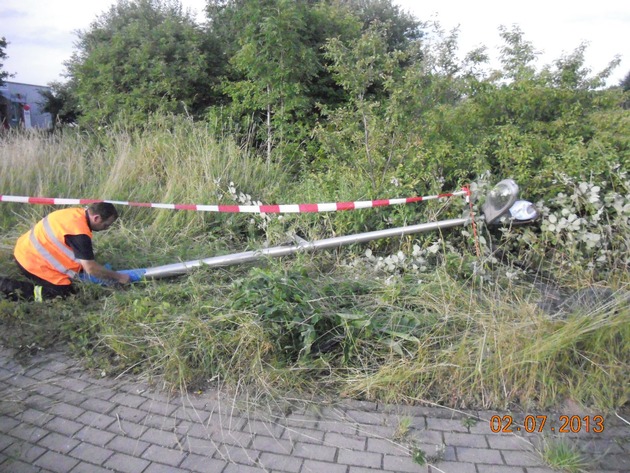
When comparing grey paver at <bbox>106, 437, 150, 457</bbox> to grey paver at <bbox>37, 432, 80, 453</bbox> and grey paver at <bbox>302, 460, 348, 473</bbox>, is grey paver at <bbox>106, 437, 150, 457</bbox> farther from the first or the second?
grey paver at <bbox>302, 460, 348, 473</bbox>

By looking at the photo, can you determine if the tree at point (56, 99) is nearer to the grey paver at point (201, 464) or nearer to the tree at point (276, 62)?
the tree at point (276, 62)

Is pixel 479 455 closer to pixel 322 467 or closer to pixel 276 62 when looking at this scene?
pixel 322 467

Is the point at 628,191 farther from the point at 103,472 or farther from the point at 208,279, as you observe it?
the point at 103,472

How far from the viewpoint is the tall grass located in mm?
3186

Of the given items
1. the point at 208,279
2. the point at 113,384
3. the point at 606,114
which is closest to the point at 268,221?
the point at 208,279

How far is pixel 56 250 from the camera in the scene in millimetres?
4668

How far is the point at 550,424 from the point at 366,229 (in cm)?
296

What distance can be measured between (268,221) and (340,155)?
1.42m

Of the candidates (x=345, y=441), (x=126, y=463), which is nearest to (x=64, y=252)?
(x=126, y=463)

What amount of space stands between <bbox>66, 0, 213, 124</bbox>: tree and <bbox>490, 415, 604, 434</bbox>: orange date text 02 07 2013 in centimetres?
841

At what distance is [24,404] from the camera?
322 cm

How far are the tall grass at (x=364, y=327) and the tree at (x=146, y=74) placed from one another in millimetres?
5365

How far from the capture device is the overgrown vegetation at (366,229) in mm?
3283

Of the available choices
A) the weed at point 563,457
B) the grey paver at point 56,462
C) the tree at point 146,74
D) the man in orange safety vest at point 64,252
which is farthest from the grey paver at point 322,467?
the tree at point 146,74
